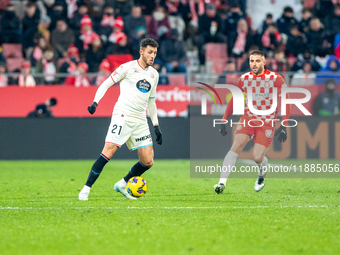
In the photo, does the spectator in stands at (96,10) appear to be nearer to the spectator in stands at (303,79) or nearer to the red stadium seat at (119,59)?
the red stadium seat at (119,59)

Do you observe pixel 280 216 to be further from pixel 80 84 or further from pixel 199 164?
pixel 80 84

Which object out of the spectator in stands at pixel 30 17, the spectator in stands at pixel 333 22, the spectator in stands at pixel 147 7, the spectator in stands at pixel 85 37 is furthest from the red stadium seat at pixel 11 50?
the spectator in stands at pixel 333 22

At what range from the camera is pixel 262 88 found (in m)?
8.81

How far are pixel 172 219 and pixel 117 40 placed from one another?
11.6 m

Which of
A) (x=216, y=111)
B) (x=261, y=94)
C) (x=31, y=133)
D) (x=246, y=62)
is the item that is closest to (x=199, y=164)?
(x=216, y=111)

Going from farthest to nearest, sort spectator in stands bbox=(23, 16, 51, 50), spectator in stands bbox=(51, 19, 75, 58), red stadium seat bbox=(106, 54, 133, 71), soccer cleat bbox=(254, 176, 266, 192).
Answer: spectator in stands bbox=(51, 19, 75, 58)
spectator in stands bbox=(23, 16, 51, 50)
red stadium seat bbox=(106, 54, 133, 71)
soccer cleat bbox=(254, 176, 266, 192)

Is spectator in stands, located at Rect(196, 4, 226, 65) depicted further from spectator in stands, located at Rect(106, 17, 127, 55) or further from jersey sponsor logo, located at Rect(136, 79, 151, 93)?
jersey sponsor logo, located at Rect(136, 79, 151, 93)

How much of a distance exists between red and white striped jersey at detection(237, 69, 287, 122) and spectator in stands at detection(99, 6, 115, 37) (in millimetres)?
9659

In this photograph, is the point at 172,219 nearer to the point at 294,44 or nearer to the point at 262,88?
the point at 262,88

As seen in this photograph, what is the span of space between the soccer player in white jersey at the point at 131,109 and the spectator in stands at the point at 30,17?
11083mm

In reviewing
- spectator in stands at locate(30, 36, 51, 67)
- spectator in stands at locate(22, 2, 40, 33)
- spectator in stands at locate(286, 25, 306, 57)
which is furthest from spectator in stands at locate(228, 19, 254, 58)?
spectator in stands at locate(22, 2, 40, 33)

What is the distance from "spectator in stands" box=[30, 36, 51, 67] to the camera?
54.9ft

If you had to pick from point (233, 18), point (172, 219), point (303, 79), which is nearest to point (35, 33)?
point (233, 18)

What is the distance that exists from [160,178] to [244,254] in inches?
263
